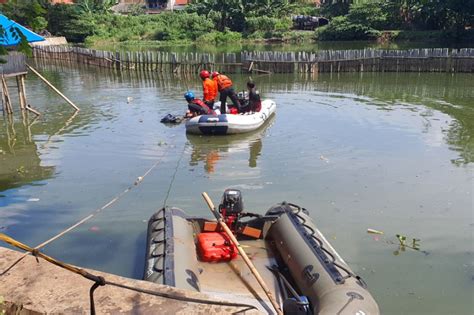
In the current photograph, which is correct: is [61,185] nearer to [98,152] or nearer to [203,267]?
[98,152]

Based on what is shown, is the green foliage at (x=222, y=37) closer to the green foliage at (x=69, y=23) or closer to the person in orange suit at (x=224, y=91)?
the green foliage at (x=69, y=23)

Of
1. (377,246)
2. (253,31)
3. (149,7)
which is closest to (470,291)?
(377,246)

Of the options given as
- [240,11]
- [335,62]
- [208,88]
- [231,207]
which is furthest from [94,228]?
[240,11]

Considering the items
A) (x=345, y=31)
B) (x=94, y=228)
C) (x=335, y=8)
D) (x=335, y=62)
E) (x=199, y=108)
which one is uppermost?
(x=335, y=8)

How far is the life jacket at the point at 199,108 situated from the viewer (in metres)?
14.2

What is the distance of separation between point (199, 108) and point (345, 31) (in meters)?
36.1

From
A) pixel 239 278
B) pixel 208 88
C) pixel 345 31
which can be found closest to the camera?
pixel 239 278

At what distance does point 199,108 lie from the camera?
14.3m

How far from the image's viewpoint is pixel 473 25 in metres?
40.8

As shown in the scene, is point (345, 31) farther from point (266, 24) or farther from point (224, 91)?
point (224, 91)

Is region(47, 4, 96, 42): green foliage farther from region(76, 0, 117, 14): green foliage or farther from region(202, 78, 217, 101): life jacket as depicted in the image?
region(202, 78, 217, 101): life jacket

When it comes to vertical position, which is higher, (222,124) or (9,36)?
(9,36)

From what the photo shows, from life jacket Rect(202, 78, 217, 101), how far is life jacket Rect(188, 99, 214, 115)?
1.04 ft

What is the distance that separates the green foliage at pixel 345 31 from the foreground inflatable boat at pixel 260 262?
4196 cm
